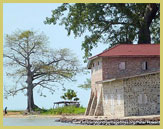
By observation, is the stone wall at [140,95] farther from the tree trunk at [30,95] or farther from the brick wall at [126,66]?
the tree trunk at [30,95]

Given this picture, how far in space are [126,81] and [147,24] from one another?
594 inches

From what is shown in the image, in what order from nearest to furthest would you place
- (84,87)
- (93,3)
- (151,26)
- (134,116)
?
(134,116)
(93,3)
(151,26)
(84,87)

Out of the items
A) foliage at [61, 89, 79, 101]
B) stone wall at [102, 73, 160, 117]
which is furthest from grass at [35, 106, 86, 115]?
stone wall at [102, 73, 160, 117]

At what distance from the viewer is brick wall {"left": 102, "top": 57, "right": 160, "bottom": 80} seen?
37.8m

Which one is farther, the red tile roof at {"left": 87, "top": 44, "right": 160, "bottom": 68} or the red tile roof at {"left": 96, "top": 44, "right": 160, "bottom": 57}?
the red tile roof at {"left": 96, "top": 44, "right": 160, "bottom": 57}

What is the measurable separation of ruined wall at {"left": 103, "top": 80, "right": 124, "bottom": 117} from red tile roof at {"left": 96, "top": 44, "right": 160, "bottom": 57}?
245 cm

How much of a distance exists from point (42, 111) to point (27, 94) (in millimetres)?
2766

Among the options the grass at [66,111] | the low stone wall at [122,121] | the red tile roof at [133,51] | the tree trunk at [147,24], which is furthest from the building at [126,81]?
the tree trunk at [147,24]

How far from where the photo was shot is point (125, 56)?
37.5 meters

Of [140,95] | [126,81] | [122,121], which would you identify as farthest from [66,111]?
[122,121]

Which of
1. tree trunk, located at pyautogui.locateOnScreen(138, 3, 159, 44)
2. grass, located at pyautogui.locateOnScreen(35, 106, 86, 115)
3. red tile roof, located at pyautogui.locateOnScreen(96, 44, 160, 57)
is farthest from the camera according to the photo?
tree trunk, located at pyautogui.locateOnScreen(138, 3, 159, 44)

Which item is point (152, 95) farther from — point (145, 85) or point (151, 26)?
point (151, 26)

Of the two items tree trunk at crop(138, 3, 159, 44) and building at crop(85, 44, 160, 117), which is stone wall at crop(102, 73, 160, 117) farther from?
tree trunk at crop(138, 3, 159, 44)

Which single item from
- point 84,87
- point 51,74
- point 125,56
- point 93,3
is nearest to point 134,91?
point 125,56
